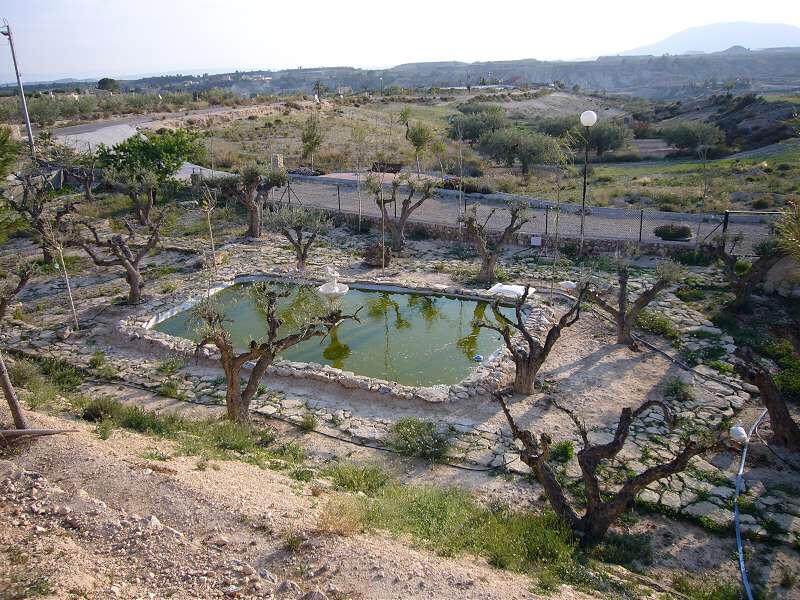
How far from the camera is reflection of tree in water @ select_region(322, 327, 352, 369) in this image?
592 inches

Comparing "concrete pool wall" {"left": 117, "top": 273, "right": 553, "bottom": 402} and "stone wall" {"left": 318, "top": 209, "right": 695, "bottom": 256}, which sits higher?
"stone wall" {"left": 318, "top": 209, "right": 695, "bottom": 256}

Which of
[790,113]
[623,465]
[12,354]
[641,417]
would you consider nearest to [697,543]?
[623,465]

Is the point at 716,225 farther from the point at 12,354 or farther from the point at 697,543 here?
the point at 12,354

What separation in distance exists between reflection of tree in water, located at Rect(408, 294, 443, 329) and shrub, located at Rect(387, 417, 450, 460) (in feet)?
18.3

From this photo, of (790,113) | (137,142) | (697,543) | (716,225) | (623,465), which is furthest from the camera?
(790,113)

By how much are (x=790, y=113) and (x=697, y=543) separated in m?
46.7

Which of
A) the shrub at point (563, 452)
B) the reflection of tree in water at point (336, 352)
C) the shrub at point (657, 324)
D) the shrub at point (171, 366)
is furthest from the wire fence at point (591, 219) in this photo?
the shrub at point (171, 366)

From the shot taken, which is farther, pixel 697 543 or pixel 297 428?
pixel 297 428

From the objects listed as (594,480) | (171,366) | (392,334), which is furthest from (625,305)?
(171,366)

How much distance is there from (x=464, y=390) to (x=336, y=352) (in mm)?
4024

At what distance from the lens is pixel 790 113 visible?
44.7 metres

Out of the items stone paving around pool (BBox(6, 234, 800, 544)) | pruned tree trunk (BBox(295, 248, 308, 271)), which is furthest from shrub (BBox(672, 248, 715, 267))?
pruned tree trunk (BBox(295, 248, 308, 271))

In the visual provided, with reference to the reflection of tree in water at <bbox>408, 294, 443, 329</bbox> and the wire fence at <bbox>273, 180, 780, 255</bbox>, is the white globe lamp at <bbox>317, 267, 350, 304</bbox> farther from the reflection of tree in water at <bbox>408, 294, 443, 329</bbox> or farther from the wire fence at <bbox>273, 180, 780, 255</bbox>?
the wire fence at <bbox>273, 180, 780, 255</bbox>

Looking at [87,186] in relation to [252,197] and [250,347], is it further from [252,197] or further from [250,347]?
[250,347]
